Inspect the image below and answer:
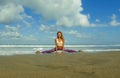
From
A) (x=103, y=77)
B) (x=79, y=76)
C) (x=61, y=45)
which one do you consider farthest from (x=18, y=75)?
(x=61, y=45)

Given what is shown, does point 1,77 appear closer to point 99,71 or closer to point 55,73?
point 55,73

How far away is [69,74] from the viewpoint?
15.9ft

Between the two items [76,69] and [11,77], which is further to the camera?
[76,69]

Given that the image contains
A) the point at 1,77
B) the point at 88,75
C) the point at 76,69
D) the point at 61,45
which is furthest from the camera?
the point at 61,45

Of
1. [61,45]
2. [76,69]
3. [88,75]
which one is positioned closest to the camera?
[88,75]

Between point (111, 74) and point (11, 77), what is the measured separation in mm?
2142

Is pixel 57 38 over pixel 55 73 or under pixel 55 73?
over

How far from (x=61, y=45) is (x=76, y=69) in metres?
7.97

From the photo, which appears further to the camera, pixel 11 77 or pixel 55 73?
pixel 55 73

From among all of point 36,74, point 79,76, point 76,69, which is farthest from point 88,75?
point 36,74

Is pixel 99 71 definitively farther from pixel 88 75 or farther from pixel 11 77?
pixel 11 77

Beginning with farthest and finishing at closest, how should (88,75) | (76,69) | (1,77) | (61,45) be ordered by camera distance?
(61,45), (76,69), (88,75), (1,77)

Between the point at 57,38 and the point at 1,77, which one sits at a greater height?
the point at 57,38

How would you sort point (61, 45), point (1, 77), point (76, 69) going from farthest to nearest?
1. point (61, 45)
2. point (76, 69)
3. point (1, 77)
